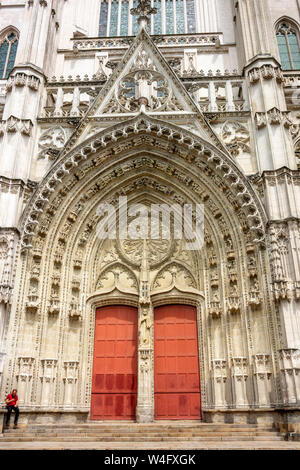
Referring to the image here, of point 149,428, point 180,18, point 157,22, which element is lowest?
point 149,428

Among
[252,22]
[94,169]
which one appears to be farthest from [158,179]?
[252,22]

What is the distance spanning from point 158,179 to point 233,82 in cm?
447

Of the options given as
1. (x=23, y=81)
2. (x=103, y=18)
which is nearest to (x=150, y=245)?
(x=23, y=81)

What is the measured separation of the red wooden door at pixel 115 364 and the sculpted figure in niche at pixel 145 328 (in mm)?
480

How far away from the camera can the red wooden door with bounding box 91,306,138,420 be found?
11484mm

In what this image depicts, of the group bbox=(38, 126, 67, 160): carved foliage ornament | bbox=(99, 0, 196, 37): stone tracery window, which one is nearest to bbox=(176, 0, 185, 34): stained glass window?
bbox=(99, 0, 196, 37): stone tracery window

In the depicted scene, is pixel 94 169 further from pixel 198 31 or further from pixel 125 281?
pixel 198 31

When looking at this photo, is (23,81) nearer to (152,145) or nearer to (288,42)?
(152,145)

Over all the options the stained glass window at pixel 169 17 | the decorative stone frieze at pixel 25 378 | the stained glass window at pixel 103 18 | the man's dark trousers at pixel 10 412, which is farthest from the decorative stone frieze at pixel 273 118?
the man's dark trousers at pixel 10 412

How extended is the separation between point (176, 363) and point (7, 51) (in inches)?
575

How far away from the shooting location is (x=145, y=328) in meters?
11.9

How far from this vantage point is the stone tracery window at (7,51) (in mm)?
16266

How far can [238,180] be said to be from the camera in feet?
39.3

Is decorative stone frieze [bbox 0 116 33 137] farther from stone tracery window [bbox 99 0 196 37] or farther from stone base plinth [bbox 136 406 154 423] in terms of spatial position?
stone base plinth [bbox 136 406 154 423]
